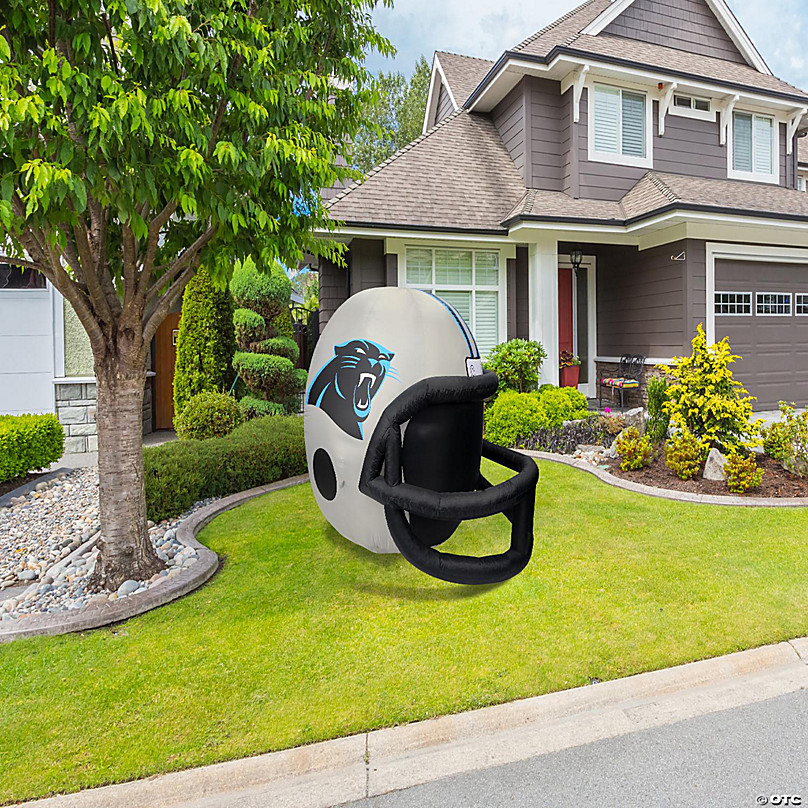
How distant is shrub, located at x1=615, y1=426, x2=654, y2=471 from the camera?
704cm

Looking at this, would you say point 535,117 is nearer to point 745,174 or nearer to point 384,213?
point 384,213

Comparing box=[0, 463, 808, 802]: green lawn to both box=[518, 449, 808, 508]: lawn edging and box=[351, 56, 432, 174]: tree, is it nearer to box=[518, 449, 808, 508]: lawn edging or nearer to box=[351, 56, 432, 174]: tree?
box=[518, 449, 808, 508]: lawn edging

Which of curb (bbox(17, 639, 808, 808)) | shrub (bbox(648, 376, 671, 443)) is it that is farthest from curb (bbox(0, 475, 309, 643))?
shrub (bbox(648, 376, 671, 443))

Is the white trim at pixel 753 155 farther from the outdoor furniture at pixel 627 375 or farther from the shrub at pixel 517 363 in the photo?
the shrub at pixel 517 363

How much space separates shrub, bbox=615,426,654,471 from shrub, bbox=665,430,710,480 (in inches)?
11.3

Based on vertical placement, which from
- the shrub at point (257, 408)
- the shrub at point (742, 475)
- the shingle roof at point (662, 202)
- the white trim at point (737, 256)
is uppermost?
the shingle roof at point (662, 202)

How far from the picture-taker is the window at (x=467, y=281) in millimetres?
10672

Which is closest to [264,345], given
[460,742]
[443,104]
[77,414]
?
[77,414]

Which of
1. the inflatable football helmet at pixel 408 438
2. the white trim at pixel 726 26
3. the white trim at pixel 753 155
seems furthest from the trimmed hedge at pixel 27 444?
the white trim at pixel 753 155

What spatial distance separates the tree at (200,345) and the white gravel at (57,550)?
2699 millimetres

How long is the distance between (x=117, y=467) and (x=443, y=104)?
1608 centimetres

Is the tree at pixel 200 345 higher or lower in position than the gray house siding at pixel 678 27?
lower

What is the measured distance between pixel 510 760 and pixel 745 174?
14.4 metres

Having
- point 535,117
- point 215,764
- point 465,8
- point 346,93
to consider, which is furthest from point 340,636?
point 465,8
